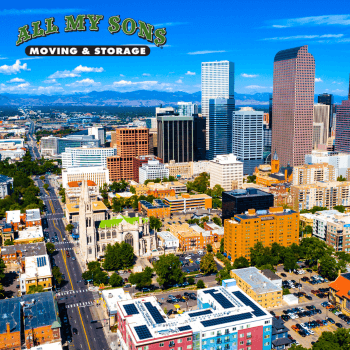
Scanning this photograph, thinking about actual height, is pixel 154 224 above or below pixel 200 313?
above

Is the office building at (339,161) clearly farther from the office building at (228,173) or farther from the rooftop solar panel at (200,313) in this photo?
the rooftop solar panel at (200,313)

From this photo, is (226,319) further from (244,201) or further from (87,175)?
(87,175)

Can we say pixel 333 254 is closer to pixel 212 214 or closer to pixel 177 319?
pixel 212 214

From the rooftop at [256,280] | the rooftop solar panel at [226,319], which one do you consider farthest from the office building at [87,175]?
the rooftop solar panel at [226,319]

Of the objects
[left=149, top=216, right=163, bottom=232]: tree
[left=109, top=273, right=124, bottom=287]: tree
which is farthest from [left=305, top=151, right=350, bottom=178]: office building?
[left=109, top=273, right=124, bottom=287]: tree

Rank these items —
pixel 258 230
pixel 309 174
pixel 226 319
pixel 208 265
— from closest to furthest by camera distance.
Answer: pixel 226 319
pixel 208 265
pixel 258 230
pixel 309 174

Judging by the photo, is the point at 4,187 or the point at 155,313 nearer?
the point at 155,313

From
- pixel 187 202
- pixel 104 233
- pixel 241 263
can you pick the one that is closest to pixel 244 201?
pixel 241 263

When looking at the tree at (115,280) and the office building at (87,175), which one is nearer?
the tree at (115,280)
